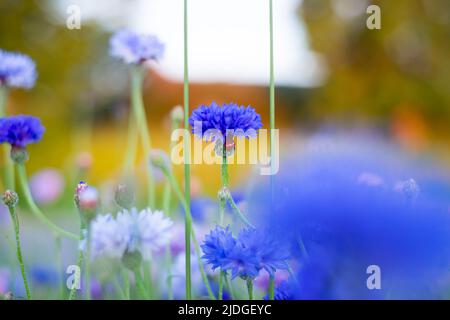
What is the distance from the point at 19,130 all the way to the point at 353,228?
359 millimetres

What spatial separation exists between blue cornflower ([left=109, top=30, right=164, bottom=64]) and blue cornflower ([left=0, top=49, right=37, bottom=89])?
Answer: 111 mm

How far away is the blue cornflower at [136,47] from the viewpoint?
677 millimetres

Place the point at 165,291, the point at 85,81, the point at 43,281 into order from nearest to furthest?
the point at 165,291, the point at 43,281, the point at 85,81

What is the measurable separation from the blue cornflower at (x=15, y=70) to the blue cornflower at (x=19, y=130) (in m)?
0.11

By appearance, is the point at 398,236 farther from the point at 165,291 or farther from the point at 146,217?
the point at 165,291

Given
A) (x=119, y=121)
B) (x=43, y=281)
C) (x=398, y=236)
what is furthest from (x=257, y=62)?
(x=398, y=236)

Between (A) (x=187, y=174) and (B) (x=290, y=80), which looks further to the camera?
(B) (x=290, y=80)

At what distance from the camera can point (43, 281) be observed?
0.93m

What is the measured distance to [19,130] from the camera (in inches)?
23.7

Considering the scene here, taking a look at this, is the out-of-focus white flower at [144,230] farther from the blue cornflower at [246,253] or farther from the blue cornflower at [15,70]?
the blue cornflower at [15,70]

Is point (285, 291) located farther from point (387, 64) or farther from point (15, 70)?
point (387, 64)

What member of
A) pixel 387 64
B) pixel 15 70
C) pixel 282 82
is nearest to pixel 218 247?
pixel 15 70

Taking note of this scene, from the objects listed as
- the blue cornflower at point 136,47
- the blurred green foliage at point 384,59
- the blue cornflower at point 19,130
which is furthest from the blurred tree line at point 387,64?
the blue cornflower at point 19,130

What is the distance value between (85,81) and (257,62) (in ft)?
4.80
